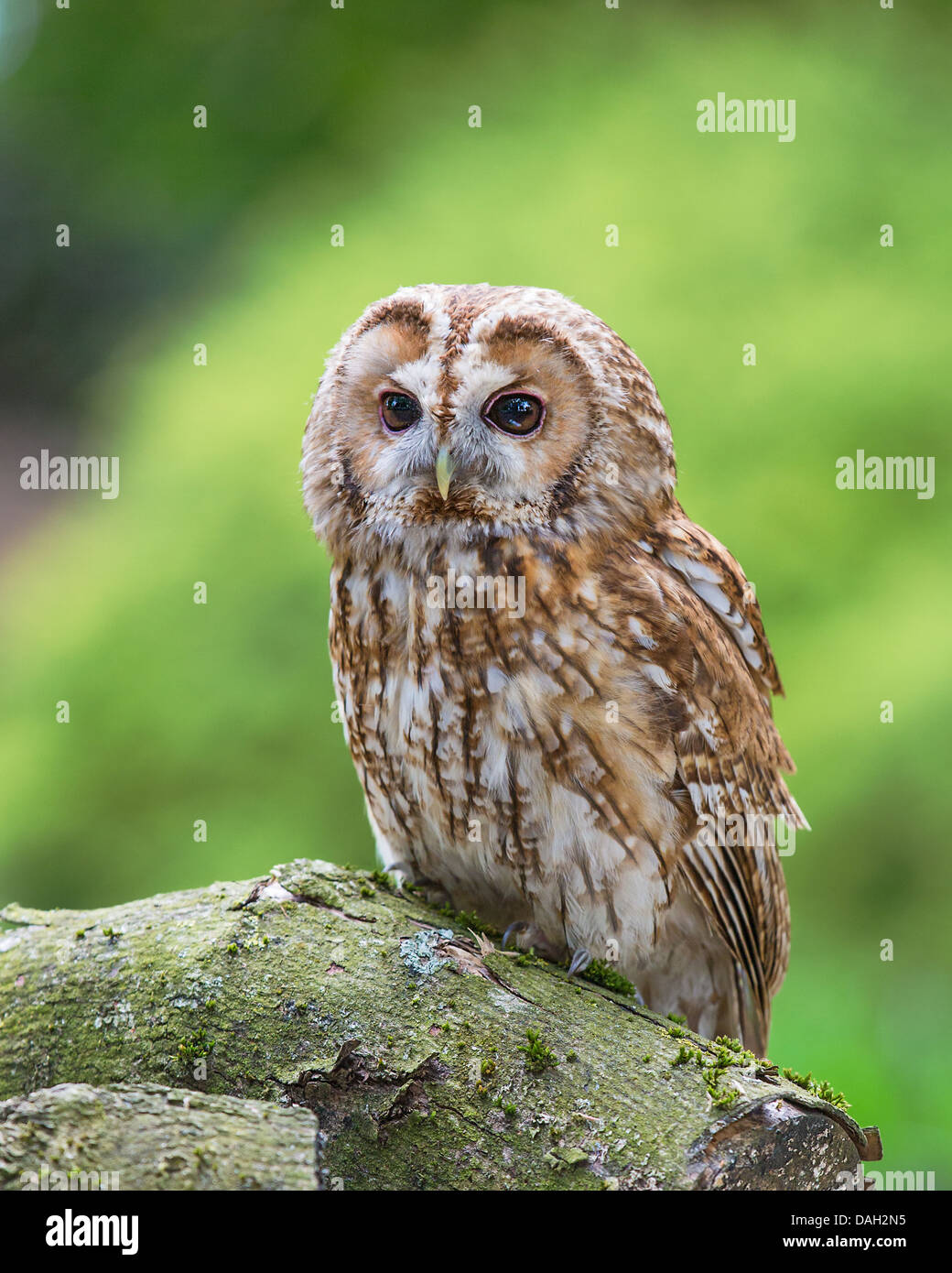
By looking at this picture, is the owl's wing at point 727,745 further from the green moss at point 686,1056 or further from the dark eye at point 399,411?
the dark eye at point 399,411

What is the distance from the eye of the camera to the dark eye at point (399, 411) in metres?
2.08

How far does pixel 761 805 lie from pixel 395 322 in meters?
1.24

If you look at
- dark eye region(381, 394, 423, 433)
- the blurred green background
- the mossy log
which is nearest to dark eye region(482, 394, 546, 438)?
dark eye region(381, 394, 423, 433)

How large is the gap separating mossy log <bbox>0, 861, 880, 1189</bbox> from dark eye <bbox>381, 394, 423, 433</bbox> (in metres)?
0.86

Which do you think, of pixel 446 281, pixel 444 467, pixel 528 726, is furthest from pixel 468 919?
pixel 446 281

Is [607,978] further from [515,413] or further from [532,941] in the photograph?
[515,413]

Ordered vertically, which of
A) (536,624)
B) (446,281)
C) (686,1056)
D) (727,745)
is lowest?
(686,1056)

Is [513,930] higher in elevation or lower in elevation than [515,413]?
lower

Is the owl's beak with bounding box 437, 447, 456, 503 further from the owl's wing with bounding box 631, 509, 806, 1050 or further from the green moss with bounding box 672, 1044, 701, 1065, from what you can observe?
the green moss with bounding box 672, 1044, 701, 1065

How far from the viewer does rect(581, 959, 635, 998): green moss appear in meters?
→ 2.14

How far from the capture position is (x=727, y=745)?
7.49 ft

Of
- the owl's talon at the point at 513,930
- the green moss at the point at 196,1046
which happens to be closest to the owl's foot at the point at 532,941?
the owl's talon at the point at 513,930

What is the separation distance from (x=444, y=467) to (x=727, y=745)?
81 centimetres
